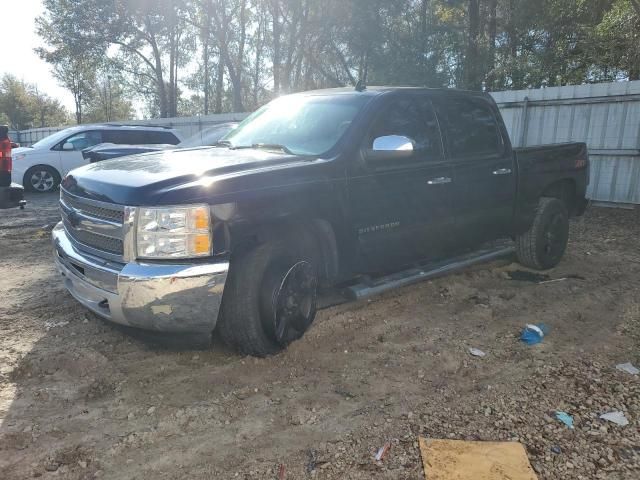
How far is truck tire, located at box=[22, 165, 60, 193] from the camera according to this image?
12875 millimetres

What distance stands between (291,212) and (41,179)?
1175 cm

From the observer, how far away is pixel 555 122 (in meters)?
10.6

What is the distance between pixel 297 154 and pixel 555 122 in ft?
27.9

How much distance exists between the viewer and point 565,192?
20.3 feet

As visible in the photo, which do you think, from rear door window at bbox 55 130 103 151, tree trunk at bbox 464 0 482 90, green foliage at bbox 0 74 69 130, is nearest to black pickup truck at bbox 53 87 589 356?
rear door window at bbox 55 130 103 151

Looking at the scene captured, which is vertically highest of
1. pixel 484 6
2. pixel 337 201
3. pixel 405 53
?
pixel 484 6

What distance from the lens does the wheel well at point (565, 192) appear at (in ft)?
19.7

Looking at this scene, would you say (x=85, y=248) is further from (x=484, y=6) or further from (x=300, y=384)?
(x=484, y=6)

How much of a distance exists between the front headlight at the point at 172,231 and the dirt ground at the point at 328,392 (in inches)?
23.1

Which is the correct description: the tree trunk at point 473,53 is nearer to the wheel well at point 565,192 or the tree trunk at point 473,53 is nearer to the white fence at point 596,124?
the white fence at point 596,124

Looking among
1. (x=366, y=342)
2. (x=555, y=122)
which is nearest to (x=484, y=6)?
(x=555, y=122)

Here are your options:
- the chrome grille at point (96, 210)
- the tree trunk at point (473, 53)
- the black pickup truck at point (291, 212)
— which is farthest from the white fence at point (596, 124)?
the tree trunk at point (473, 53)

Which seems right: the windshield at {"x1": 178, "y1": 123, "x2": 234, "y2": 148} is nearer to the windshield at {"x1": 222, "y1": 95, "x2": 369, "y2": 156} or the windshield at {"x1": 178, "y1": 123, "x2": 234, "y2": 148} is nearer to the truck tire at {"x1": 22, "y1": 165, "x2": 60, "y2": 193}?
the windshield at {"x1": 222, "y1": 95, "x2": 369, "y2": 156}

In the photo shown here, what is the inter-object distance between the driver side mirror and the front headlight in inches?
56.9
